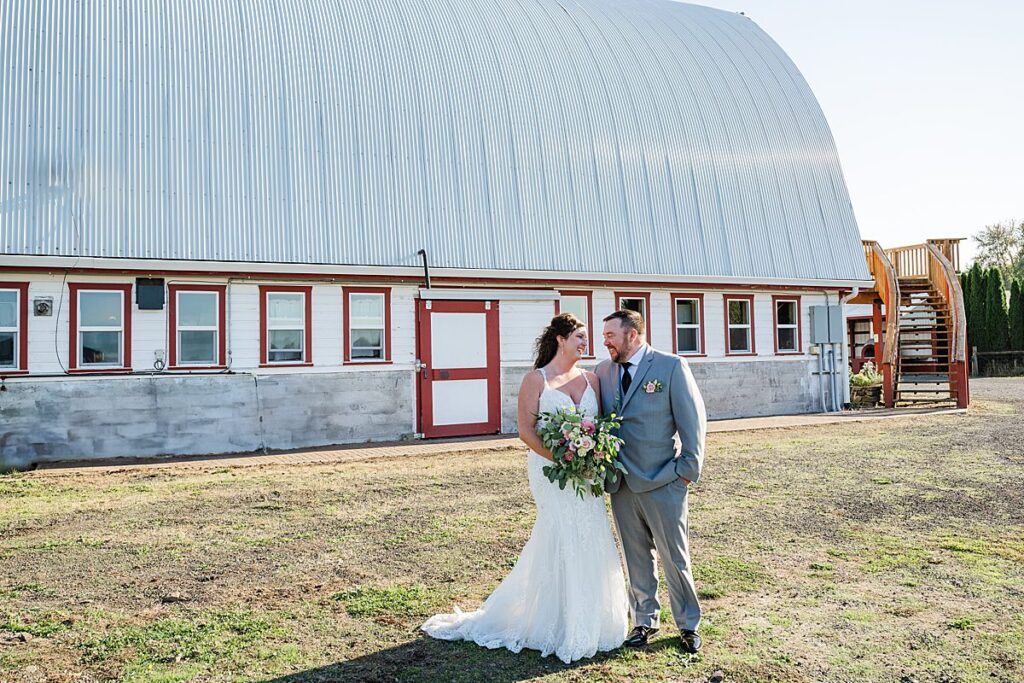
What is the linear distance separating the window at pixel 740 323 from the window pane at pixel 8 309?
14643mm

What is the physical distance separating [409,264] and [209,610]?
1082cm

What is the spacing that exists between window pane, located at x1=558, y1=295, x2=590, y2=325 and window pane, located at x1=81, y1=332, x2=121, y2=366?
345 inches

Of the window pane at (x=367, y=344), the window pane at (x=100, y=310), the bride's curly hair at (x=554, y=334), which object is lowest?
the bride's curly hair at (x=554, y=334)

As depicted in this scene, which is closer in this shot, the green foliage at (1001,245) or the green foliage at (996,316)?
the green foliage at (996,316)

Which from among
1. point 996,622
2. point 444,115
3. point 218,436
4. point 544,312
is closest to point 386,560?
point 996,622

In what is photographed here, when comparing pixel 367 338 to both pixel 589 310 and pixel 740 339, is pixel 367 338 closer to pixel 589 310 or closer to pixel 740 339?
pixel 589 310

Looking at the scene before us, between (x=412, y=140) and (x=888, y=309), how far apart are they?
13.2 meters

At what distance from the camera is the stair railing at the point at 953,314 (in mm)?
21969

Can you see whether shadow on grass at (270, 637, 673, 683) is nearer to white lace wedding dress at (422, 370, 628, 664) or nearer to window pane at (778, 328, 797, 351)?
white lace wedding dress at (422, 370, 628, 664)

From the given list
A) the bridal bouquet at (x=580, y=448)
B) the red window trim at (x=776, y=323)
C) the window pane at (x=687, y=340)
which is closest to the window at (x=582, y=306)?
the window pane at (x=687, y=340)

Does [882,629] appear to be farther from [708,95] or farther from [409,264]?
[708,95]

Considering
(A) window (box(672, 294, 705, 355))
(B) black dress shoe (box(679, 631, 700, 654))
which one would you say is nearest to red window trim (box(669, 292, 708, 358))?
(A) window (box(672, 294, 705, 355))

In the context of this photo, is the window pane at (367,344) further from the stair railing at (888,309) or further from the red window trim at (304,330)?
the stair railing at (888,309)

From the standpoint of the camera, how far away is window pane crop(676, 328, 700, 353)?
19.9 meters
